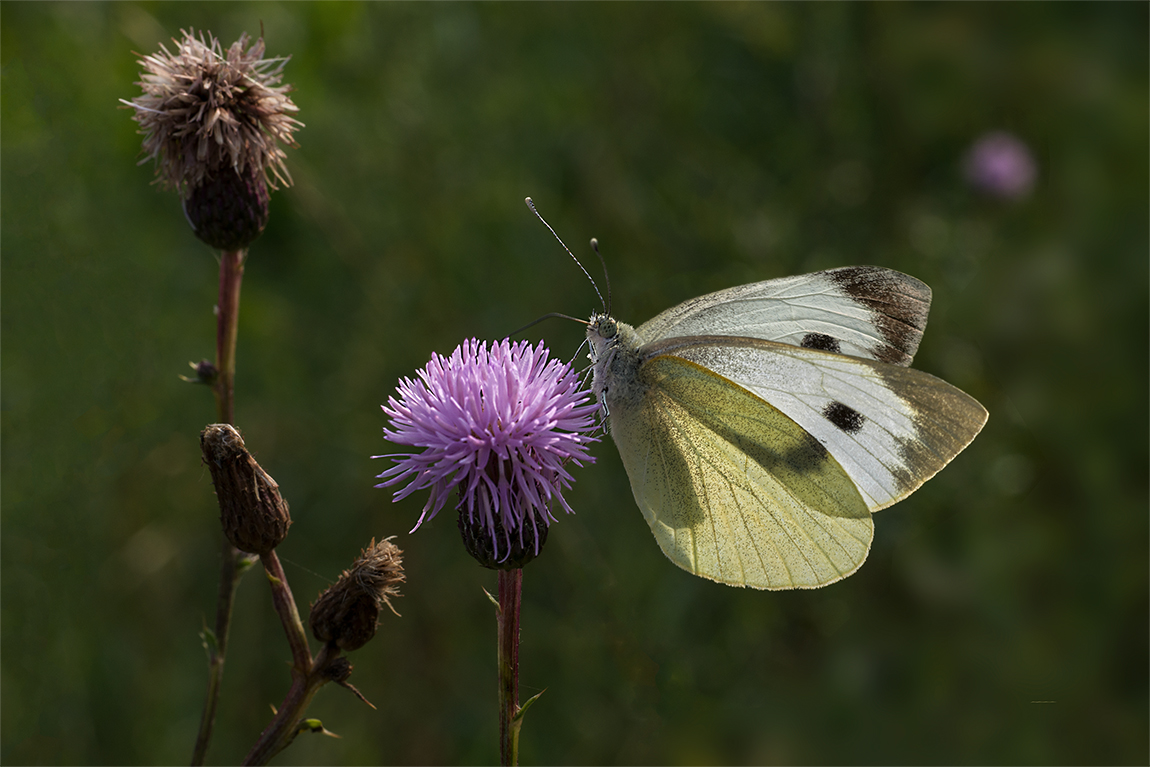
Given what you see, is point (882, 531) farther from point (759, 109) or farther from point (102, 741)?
point (102, 741)

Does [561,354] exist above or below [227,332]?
above

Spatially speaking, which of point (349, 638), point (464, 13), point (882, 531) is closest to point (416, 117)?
point (464, 13)

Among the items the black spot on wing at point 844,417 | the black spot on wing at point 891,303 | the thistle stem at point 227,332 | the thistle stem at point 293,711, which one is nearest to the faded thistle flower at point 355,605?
the thistle stem at point 293,711

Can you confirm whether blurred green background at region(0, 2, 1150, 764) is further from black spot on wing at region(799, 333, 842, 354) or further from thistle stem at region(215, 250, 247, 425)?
black spot on wing at region(799, 333, 842, 354)

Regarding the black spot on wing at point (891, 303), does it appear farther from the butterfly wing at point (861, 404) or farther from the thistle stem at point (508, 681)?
the thistle stem at point (508, 681)

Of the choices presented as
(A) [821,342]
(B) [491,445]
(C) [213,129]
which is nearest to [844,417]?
(A) [821,342]

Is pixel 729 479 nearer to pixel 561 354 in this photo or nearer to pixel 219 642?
pixel 219 642
